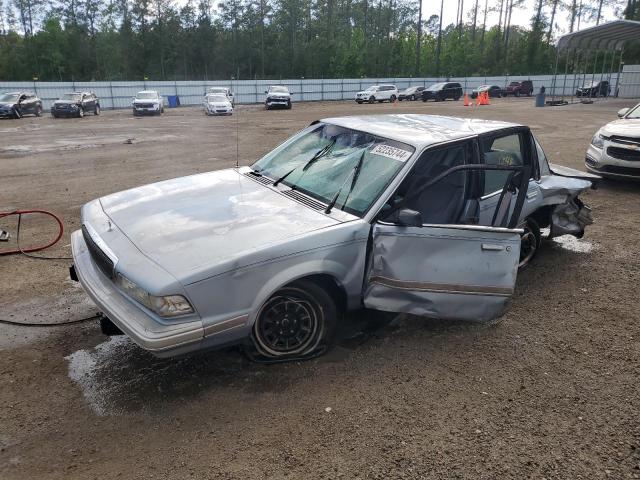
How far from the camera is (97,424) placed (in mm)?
2977

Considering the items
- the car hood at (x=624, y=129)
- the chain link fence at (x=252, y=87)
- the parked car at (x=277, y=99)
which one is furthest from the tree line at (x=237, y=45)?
the car hood at (x=624, y=129)

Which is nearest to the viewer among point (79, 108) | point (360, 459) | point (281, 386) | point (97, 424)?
point (360, 459)

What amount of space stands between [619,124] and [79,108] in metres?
27.8

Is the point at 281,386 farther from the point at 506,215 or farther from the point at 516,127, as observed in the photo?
the point at 516,127

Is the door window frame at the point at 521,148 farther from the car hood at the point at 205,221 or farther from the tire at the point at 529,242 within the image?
the car hood at the point at 205,221

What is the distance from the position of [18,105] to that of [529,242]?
29.6 m

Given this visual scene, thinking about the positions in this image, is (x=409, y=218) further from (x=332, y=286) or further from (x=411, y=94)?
(x=411, y=94)

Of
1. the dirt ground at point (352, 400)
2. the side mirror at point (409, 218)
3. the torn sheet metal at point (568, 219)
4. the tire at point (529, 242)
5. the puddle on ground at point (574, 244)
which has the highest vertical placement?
the side mirror at point (409, 218)

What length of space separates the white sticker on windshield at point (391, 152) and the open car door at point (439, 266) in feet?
1.00

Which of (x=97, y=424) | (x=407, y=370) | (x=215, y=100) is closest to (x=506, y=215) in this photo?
(x=407, y=370)

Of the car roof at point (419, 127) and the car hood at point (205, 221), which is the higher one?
the car roof at point (419, 127)

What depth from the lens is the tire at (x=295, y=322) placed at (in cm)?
337

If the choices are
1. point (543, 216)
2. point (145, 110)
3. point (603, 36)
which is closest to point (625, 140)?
point (543, 216)

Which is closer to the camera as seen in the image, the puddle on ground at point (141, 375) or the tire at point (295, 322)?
the puddle on ground at point (141, 375)
